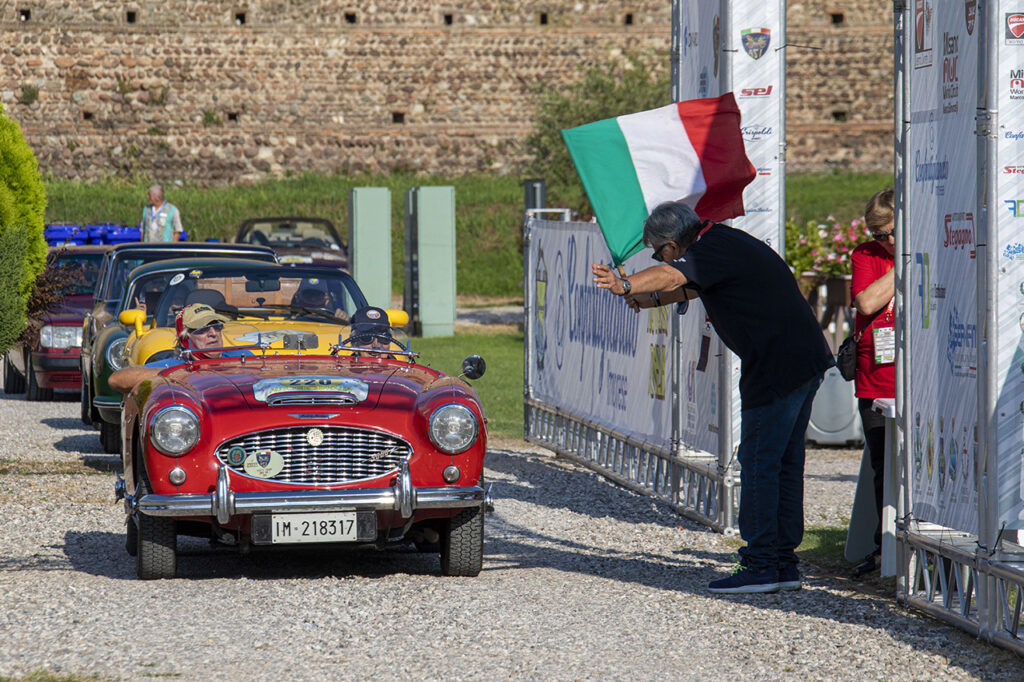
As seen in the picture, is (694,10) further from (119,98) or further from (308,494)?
(119,98)

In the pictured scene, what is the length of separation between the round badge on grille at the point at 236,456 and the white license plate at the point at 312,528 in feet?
0.94

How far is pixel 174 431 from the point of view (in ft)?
21.4

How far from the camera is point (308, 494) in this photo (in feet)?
21.5

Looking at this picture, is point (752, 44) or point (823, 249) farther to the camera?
point (823, 249)

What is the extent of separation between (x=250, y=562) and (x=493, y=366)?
1200 centimetres

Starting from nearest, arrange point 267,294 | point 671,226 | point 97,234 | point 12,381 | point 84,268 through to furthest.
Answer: point 671,226 → point 267,294 → point 84,268 → point 12,381 → point 97,234

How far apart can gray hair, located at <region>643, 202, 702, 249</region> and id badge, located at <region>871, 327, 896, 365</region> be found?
3.93 feet

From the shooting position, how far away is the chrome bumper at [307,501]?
644 cm

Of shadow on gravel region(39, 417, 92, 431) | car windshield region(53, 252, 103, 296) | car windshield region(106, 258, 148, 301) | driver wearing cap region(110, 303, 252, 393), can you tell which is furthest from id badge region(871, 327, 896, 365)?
car windshield region(53, 252, 103, 296)

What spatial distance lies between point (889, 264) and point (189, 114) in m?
40.8

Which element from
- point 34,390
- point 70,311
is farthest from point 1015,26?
point 34,390

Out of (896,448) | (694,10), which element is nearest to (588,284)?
(694,10)

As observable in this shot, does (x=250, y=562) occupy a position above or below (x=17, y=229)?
below

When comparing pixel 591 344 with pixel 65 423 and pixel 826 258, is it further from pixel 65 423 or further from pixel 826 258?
pixel 826 258
